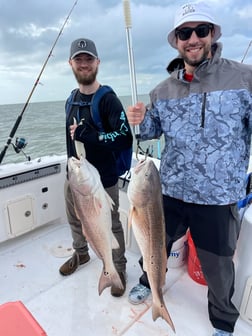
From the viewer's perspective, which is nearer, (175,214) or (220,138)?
(220,138)

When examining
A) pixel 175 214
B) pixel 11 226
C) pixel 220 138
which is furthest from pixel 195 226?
pixel 11 226

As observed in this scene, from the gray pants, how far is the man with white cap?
0.48m

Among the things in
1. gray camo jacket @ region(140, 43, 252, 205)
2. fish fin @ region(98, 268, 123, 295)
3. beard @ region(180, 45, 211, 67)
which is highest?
beard @ region(180, 45, 211, 67)

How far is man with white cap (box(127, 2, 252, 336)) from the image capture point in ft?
5.01

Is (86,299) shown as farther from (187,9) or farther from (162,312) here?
(187,9)

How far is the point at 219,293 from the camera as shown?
5.69 feet

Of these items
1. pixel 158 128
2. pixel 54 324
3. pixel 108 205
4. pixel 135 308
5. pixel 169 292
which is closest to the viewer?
pixel 108 205

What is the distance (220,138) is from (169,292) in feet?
4.61

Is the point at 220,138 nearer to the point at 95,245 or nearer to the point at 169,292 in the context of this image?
the point at 95,245

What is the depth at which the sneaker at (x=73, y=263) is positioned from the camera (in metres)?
2.45

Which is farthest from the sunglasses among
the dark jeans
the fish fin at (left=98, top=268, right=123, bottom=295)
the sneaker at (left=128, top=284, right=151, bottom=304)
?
the sneaker at (left=128, top=284, right=151, bottom=304)

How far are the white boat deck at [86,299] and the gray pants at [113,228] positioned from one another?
0.20 m

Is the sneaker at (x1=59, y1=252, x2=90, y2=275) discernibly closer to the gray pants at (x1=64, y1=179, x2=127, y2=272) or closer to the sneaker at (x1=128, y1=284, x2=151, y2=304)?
the gray pants at (x1=64, y1=179, x2=127, y2=272)

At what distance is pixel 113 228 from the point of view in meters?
2.16
